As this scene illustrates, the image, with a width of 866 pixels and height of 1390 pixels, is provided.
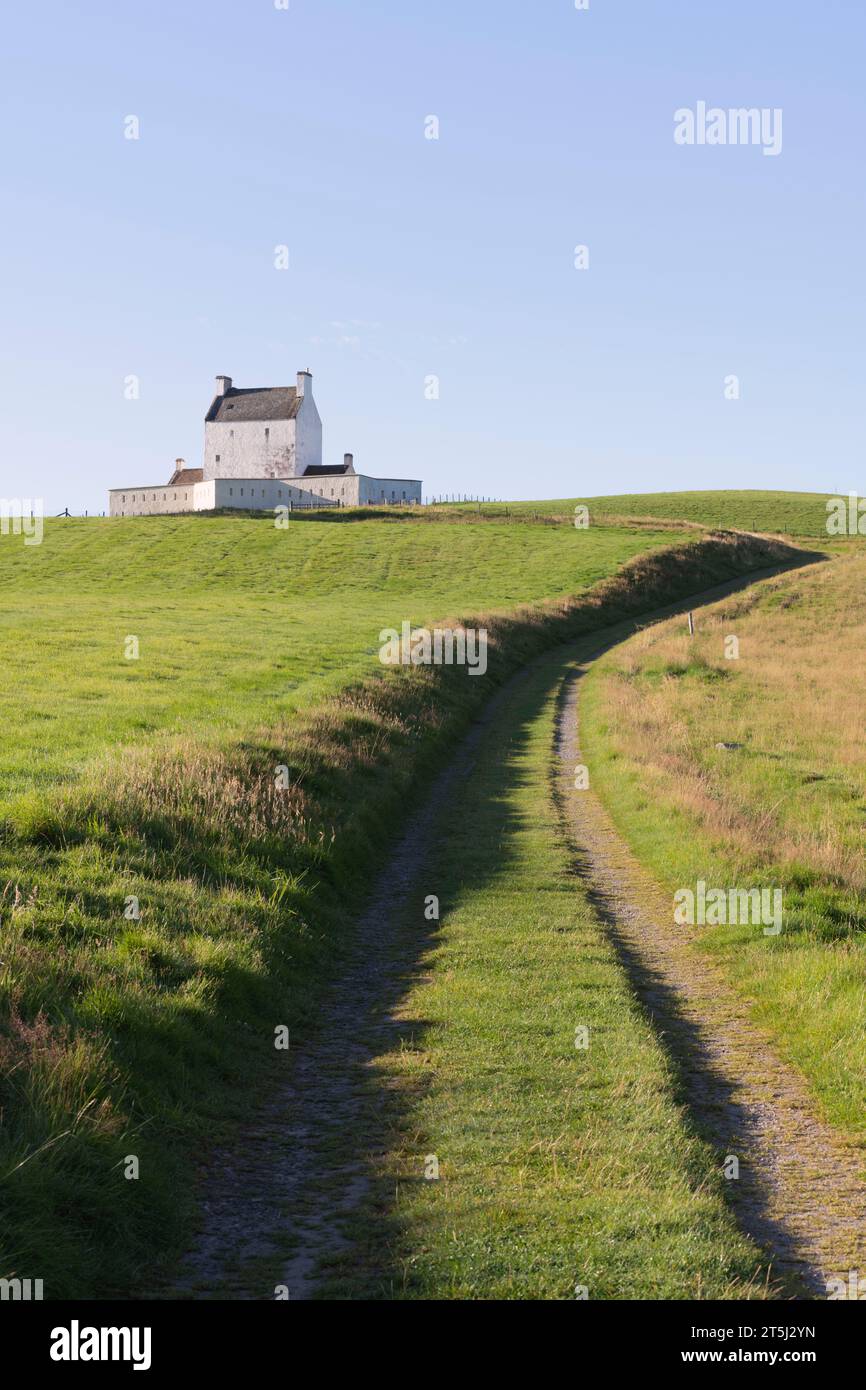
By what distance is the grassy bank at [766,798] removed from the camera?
1092 centimetres

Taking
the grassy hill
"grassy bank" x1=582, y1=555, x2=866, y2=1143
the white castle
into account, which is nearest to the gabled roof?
the white castle

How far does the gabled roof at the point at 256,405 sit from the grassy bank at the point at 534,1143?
124m

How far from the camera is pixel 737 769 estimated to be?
23.3m

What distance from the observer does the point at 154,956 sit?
10.4m

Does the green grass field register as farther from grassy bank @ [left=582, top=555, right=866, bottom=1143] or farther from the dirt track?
grassy bank @ [left=582, top=555, right=866, bottom=1143]

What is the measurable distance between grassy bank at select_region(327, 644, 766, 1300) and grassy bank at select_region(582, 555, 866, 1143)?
5.16 feet

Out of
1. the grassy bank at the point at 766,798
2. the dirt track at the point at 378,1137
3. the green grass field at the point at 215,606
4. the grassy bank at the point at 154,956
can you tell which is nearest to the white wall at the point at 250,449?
the green grass field at the point at 215,606

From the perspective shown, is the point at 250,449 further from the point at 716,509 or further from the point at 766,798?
the point at 766,798

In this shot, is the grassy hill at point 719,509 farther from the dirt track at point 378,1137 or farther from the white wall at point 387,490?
the dirt track at point 378,1137

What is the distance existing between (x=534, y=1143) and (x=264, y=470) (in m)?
129

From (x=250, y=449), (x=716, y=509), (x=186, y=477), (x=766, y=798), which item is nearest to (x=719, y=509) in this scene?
(x=716, y=509)

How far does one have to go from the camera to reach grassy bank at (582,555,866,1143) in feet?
35.8

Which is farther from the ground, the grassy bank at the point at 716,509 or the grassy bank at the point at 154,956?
the grassy bank at the point at 716,509
